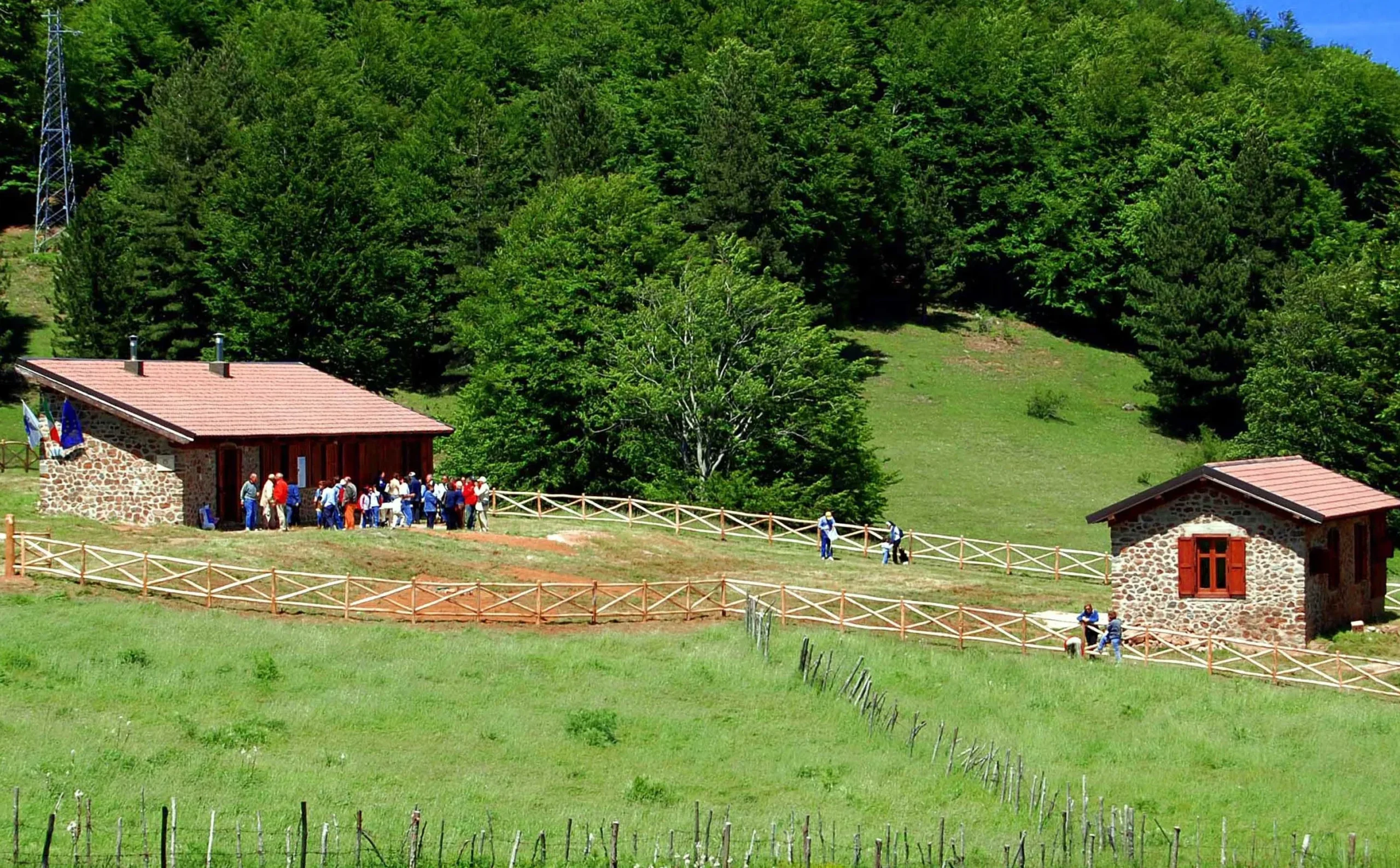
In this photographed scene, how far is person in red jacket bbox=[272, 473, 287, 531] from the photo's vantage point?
140 feet

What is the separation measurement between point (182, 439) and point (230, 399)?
4359 mm

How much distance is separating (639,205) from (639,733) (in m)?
38.5

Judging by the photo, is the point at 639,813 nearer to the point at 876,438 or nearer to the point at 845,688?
the point at 845,688

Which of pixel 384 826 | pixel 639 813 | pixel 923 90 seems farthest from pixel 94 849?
pixel 923 90

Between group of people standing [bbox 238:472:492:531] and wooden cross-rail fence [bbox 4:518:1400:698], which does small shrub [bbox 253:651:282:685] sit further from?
group of people standing [bbox 238:472:492:531]

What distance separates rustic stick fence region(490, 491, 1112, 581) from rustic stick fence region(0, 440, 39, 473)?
49.3ft

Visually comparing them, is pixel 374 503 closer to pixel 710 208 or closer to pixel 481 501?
pixel 481 501

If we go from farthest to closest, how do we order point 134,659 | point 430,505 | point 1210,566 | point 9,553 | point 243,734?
1. point 430,505
2. point 1210,566
3. point 9,553
4. point 134,659
5. point 243,734

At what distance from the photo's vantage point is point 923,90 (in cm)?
9844

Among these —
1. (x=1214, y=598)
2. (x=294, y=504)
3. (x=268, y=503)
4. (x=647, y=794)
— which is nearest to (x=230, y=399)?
(x=294, y=504)

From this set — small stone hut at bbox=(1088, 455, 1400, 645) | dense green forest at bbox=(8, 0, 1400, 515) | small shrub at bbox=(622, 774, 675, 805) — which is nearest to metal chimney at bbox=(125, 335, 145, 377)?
dense green forest at bbox=(8, 0, 1400, 515)

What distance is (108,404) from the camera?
41531mm

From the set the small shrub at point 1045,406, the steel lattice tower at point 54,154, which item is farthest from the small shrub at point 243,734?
the small shrub at point 1045,406

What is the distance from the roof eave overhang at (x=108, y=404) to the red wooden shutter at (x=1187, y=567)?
2459cm
